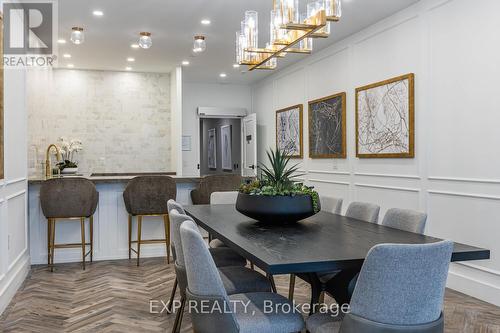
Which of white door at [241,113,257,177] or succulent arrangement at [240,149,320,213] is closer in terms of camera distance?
succulent arrangement at [240,149,320,213]

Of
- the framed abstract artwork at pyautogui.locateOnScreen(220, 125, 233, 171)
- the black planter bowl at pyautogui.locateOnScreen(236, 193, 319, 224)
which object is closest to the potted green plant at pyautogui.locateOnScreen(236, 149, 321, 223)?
the black planter bowl at pyautogui.locateOnScreen(236, 193, 319, 224)

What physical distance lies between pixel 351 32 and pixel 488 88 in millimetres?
2120

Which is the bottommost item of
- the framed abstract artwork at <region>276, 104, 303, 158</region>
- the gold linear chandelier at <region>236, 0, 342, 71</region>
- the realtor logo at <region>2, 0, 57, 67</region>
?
the framed abstract artwork at <region>276, 104, 303, 158</region>

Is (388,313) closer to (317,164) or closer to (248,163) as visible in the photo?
(317,164)

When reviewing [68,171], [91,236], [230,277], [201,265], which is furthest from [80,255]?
[201,265]

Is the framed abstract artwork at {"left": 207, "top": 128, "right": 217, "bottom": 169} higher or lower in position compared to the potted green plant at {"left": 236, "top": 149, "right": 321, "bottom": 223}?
higher

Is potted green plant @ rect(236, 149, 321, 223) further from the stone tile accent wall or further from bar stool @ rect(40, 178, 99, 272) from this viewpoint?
the stone tile accent wall

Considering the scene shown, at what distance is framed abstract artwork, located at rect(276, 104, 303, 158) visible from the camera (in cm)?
680

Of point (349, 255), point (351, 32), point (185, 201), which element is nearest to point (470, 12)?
point (351, 32)

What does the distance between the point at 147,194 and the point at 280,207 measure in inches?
93.5

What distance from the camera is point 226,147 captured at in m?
9.75

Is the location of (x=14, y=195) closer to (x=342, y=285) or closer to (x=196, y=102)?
(x=342, y=285)

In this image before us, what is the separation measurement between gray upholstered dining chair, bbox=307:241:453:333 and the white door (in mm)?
6444

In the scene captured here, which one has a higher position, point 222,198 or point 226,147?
point 226,147
